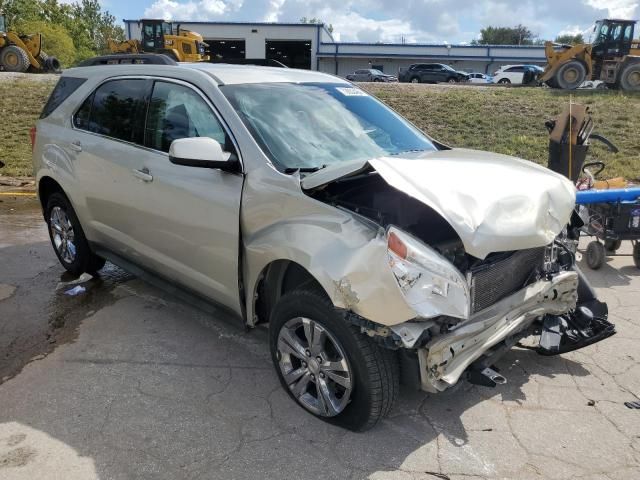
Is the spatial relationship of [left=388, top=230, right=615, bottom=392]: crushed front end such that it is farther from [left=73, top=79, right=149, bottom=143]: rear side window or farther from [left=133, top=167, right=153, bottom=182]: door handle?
[left=73, top=79, right=149, bottom=143]: rear side window

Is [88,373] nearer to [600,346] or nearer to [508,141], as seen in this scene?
[600,346]

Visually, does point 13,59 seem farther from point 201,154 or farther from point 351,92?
point 201,154

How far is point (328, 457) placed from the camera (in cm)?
276

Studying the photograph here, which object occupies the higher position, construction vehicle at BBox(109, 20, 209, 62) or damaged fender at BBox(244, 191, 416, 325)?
construction vehicle at BBox(109, 20, 209, 62)

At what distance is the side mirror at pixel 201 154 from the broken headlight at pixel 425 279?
1178 millimetres

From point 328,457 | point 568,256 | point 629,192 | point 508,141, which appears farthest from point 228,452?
point 508,141

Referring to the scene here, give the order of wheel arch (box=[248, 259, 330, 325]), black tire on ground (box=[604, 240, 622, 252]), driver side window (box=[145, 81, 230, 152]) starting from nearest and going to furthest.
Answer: wheel arch (box=[248, 259, 330, 325]) < driver side window (box=[145, 81, 230, 152]) < black tire on ground (box=[604, 240, 622, 252])

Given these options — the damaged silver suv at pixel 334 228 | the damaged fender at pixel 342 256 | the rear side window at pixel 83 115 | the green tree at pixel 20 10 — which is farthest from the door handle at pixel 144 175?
the green tree at pixel 20 10

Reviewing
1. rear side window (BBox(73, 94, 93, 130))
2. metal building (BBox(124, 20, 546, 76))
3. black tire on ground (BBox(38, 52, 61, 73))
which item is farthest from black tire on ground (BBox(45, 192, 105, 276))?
metal building (BBox(124, 20, 546, 76))

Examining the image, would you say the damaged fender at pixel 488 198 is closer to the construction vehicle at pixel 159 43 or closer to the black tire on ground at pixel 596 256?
the black tire on ground at pixel 596 256

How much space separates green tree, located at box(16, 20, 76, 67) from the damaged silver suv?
49.1 meters

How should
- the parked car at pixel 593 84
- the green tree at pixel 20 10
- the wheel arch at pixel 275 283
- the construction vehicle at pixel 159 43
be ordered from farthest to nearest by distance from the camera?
the green tree at pixel 20 10 < the construction vehicle at pixel 159 43 < the parked car at pixel 593 84 < the wheel arch at pixel 275 283

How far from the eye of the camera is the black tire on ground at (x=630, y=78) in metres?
21.5

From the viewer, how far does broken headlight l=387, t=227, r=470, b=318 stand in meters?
2.44
